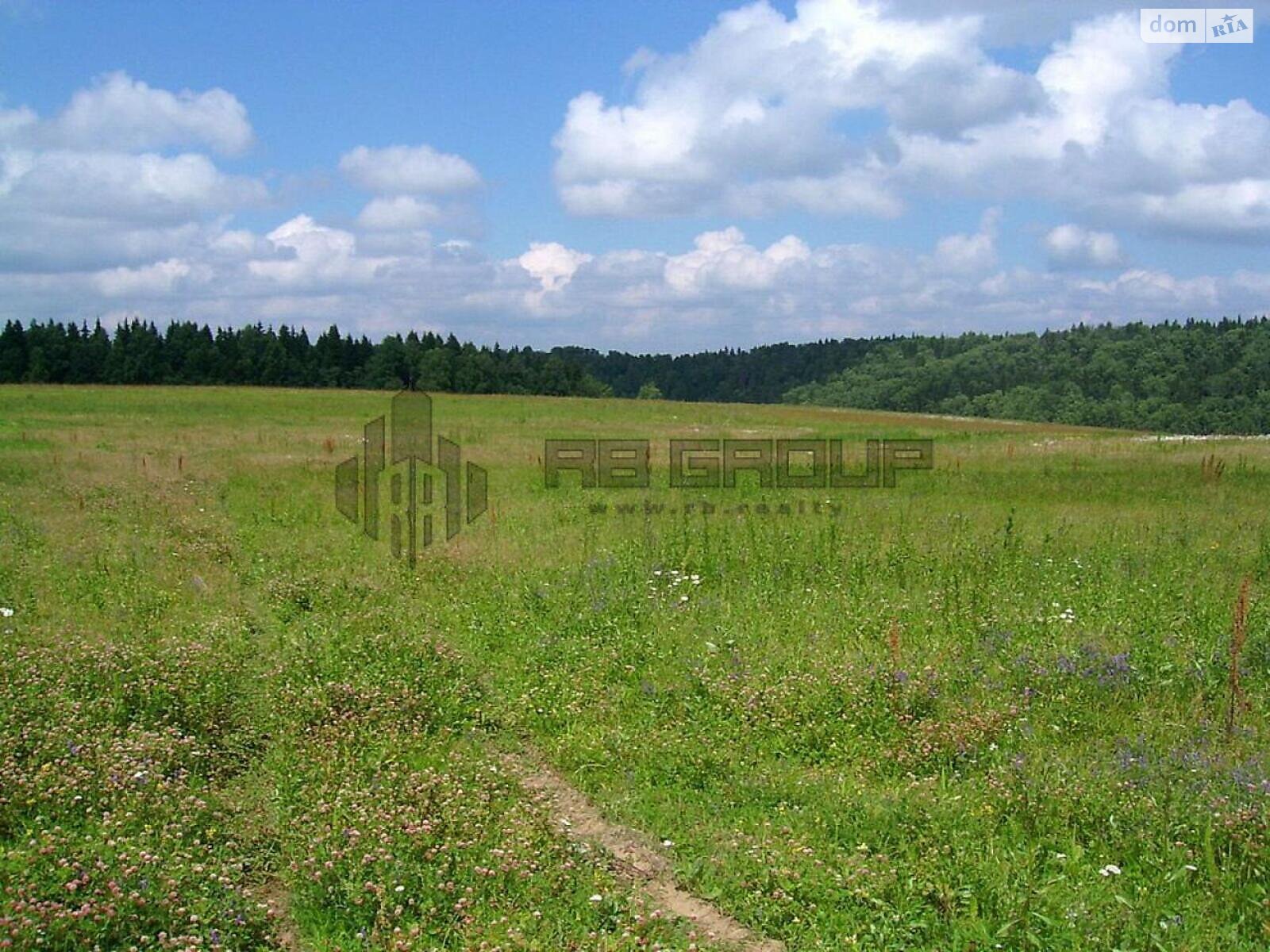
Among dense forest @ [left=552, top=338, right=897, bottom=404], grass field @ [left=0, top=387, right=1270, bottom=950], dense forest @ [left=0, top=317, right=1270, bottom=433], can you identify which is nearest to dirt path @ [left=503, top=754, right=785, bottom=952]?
grass field @ [left=0, top=387, right=1270, bottom=950]

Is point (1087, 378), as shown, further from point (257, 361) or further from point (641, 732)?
point (641, 732)

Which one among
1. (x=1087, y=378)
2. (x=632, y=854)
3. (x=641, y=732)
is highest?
(x=1087, y=378)

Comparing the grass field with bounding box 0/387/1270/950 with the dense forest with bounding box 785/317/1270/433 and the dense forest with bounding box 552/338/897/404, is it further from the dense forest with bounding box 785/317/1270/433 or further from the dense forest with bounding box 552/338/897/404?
the dense forest with bounding box 552/338/897/404

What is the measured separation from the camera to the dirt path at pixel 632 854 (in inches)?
189

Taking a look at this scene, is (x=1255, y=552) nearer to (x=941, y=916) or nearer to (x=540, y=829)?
(x=941, y=916)

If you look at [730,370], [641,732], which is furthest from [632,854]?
[730,370]

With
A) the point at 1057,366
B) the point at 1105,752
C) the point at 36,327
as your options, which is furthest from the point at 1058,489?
the point at 1057,366

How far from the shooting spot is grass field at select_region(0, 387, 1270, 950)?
188 inches

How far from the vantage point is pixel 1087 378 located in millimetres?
113188

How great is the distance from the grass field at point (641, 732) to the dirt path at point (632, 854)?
0.09 meters

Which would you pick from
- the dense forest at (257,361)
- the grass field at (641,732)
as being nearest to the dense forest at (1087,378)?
the dense forest at (257,361)

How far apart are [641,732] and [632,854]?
5.54 ft

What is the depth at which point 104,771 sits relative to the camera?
5.74 metres

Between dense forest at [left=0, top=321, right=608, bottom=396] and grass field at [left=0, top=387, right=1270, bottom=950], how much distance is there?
82203mm
